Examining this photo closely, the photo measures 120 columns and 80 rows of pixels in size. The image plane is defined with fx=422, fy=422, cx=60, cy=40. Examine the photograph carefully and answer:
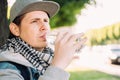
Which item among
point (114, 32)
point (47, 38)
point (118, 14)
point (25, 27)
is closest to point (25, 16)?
point (25, 27)

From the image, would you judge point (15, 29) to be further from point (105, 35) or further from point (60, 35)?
point (105, 35)

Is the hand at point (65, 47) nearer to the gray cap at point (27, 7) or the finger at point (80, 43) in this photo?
the finger at point (80, 43)

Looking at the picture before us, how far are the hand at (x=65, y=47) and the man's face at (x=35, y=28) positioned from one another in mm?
206

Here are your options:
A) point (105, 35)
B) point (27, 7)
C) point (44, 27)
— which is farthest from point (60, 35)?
point (105, 35)

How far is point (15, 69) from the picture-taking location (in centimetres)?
204

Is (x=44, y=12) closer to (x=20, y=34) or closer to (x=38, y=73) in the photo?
(x=20, y=34)

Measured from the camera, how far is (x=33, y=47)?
87.0 inches

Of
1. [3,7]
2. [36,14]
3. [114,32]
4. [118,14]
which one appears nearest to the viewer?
[36,14]

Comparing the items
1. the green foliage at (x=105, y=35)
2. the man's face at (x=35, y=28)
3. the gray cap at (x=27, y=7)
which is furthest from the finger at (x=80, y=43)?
the green foliage at (x=105, y=35)

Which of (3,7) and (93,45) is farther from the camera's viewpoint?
(93,45)

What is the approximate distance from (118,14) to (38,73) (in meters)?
36.6

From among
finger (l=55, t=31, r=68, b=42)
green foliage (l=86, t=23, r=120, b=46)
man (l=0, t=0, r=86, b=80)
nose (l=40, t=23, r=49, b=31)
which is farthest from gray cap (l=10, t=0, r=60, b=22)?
green foliage (l=86, t=23, r=120, b=46)

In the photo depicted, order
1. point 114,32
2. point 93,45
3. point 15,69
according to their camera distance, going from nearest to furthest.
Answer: point 15,69 → point 114,32 → point 93,45

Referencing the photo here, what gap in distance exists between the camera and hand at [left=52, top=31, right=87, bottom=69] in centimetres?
192
